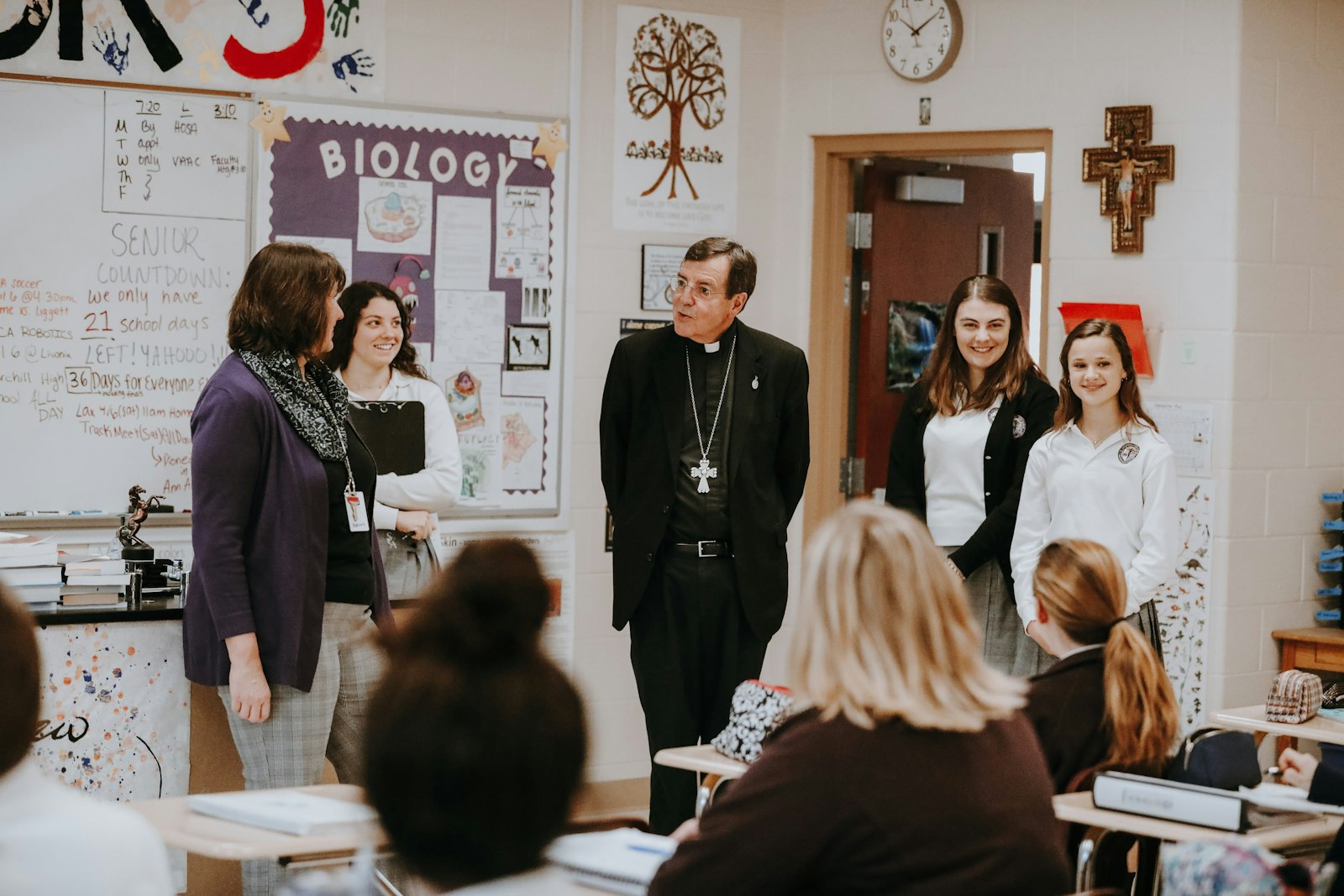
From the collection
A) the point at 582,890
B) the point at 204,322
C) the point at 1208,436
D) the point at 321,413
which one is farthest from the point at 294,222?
the point at 582,890

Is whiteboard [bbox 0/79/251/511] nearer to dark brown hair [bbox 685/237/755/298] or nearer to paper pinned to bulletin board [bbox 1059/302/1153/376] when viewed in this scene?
dark brown hair [bbox 685/237/755/298]

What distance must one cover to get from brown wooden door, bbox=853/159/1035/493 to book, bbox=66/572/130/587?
293cm

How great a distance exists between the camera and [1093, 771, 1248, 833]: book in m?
2.61

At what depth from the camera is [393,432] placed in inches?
177

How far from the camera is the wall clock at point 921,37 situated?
5289 mm

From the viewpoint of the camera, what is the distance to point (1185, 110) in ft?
15.8

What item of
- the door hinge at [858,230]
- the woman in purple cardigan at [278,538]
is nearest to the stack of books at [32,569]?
the woman in purple cardigan at [278,538]

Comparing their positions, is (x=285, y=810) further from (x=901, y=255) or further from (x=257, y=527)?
(x=901, y=255)

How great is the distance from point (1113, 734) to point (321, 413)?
70.3 inches

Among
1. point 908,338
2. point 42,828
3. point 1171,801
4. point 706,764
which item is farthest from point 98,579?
point 908,338

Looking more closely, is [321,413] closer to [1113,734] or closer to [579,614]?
[1113,734]

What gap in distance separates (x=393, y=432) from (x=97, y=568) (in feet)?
3.42

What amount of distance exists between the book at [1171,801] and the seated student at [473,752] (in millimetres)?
1444

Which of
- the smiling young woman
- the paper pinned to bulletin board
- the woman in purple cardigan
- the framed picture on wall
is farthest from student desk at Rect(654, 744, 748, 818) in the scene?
the framed picture on wall
